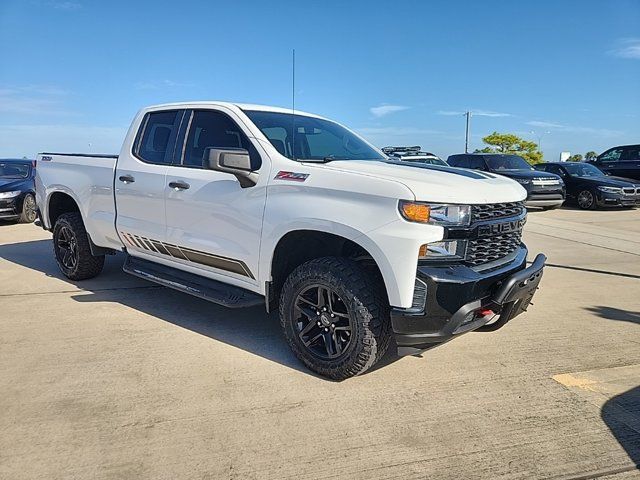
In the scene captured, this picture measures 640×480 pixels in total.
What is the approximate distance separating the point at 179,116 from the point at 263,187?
149 centimetres

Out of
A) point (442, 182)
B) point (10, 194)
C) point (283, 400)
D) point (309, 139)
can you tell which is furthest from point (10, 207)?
point (442, 182)

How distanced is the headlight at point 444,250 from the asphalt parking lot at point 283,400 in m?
0.94

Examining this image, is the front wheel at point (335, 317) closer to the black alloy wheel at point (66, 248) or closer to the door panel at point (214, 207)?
the door panel at point (214, 207)

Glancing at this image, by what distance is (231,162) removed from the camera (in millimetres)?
3514

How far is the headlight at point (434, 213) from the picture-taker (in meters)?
2.97

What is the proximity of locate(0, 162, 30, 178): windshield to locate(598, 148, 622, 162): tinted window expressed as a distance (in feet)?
62.8

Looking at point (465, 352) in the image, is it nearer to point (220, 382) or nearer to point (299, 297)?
point (299, 297)

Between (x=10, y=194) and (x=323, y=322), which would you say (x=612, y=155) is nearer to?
(x=323, y=322)

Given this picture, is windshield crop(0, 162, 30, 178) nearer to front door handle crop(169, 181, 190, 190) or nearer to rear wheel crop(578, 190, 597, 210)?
front door handle crop(169, 181, 190, 190)

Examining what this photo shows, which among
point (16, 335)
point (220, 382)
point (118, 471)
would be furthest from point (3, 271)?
point (118, 471)

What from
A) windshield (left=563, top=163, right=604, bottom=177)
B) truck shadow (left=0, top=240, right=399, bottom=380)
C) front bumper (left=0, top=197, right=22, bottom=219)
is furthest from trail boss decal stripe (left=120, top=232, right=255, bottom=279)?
windshield (left=563, top=163, right=604, bottom=177)

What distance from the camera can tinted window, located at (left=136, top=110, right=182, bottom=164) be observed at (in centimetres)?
455

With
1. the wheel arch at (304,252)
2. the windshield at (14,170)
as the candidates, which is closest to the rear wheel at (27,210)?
the windshield at (14,170)

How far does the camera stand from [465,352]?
→ 13.0ft
